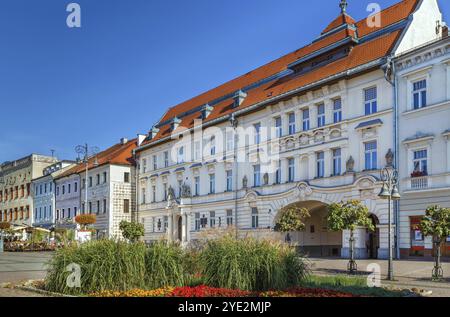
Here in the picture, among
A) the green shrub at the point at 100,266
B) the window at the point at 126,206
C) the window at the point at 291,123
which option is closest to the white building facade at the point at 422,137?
the window at the point at 291,123

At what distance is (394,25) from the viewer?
30.0m

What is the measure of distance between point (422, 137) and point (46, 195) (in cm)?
5341

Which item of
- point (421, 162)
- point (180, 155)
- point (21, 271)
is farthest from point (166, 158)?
point (21, 271)

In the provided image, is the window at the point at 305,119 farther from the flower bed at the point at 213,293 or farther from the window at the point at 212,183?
the flower bed at the point at 213,293

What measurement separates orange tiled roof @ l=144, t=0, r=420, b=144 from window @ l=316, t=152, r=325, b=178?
451 centimetres

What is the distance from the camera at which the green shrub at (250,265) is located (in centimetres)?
1236

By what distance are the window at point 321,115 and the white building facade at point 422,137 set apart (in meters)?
5.61

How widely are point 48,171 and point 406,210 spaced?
53996 millimetres

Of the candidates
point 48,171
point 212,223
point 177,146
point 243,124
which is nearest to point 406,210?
point 243,124

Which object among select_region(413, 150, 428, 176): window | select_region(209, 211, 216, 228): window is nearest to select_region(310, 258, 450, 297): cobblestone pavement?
select_region(413, 150, 428, 176): window

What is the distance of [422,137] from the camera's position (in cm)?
2625

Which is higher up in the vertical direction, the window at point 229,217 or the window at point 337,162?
the window at point 337,162

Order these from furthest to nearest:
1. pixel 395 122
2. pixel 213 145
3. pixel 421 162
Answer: pixel 213 145 → pixel 395 122 → pixel 421 162

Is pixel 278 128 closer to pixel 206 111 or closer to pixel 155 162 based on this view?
pixel 206 111
